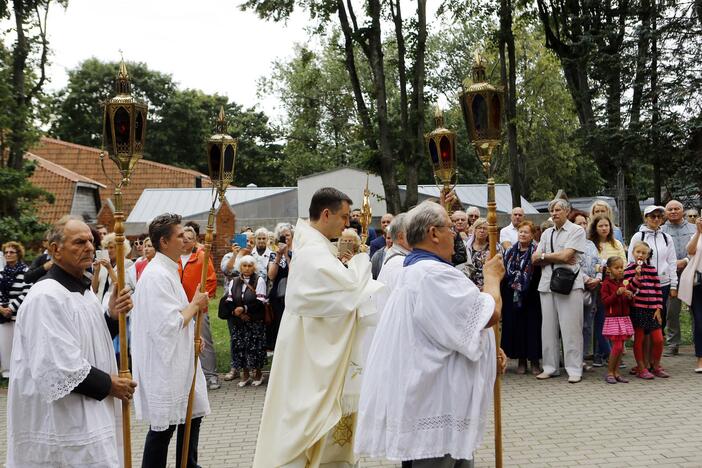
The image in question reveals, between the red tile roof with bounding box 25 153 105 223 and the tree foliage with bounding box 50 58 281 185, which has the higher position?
the tree foliage with bounding box 50 58 281 185

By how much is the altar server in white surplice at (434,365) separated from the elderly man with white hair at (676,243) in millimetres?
7768

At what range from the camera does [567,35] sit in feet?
67.7

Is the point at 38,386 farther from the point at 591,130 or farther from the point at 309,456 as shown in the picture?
the point at 591,130

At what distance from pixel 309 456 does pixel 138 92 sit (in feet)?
153

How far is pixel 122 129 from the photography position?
17.5ft

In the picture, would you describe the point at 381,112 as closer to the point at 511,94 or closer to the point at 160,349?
the point at 511,94

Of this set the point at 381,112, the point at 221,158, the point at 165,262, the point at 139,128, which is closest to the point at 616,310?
the point at 221,158

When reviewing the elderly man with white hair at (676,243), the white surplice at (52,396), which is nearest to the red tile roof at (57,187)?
the elderly man with white hair at (676,243)

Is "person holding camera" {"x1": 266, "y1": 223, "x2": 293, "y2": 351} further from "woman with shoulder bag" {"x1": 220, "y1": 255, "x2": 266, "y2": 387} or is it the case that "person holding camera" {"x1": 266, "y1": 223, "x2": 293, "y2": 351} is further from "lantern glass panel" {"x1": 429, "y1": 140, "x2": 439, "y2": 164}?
"lantern glass panel" {"x1": 429, "y1": 140, "x2": 439, "y2": 164}

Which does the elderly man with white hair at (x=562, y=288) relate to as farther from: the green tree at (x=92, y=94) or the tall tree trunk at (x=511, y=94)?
the green tree at (x=92, y=94)

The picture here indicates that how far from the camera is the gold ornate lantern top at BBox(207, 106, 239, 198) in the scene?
653 cm

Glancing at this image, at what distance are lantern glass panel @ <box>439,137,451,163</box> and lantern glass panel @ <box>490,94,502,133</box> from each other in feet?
4.45

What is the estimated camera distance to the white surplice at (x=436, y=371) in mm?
4301

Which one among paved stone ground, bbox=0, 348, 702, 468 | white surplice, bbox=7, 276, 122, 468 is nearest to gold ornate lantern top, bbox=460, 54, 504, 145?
paved stone ground, bbox=0, 348, 702, 468
